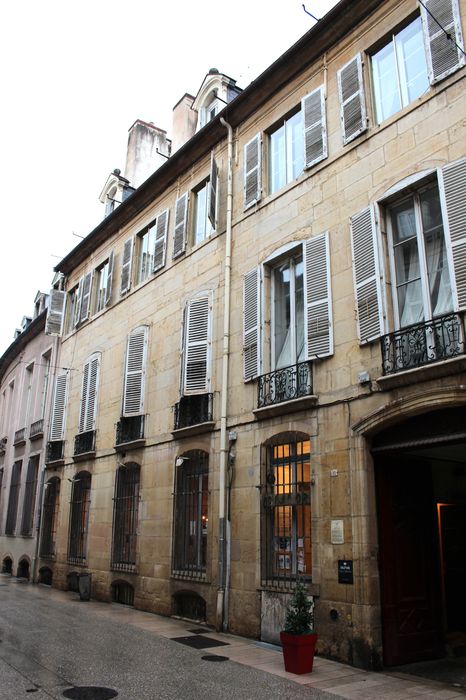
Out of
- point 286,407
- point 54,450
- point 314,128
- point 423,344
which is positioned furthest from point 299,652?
point 54,450

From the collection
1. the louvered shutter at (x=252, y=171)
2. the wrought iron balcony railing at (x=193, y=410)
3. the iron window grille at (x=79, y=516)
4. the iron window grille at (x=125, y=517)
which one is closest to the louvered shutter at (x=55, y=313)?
the iron window grille at (x=79, y=516)

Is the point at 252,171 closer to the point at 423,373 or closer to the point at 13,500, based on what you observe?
the point at 423,373

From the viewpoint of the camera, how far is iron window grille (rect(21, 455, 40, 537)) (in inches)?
809

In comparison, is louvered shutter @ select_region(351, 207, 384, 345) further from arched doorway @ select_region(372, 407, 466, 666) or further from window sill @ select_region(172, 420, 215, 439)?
window sill @ select_region(172, 420, 215, 439)

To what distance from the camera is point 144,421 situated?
1368 centimetres

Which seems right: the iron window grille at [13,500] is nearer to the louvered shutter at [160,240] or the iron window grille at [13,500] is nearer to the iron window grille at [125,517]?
the iron window grille at [125,517]

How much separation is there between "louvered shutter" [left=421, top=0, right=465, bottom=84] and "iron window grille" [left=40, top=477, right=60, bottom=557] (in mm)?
15221

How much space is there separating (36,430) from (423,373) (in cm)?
1682

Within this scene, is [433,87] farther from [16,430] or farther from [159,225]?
[16,430]

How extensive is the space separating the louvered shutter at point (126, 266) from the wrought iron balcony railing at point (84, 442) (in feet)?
13.3

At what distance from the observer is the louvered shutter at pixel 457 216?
23.6ft

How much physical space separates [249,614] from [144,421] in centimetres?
545

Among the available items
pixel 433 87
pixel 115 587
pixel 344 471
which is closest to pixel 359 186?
pixel 433 87

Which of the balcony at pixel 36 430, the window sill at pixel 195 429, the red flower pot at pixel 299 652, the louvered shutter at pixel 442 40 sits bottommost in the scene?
the red flower pot at pixel 299 652
